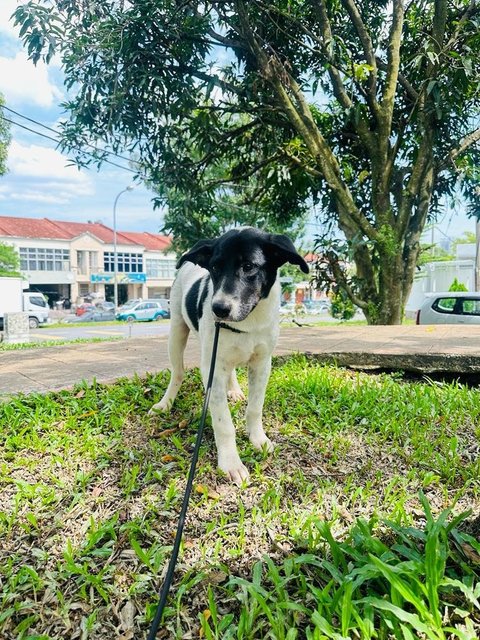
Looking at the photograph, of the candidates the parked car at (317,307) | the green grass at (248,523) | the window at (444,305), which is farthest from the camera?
the parked car at (317,307)

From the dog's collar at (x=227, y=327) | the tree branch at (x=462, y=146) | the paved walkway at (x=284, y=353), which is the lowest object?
the paved walkway at (x=284, y=353)

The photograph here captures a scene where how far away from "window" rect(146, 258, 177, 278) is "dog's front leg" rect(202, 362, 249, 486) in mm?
50065

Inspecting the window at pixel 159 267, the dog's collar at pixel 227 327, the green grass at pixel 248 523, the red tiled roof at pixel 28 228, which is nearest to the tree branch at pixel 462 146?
the green grass at pixel 248 523

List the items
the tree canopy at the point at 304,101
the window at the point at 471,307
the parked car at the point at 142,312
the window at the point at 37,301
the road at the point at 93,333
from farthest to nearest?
the parked car at the point at 142,312 < the window at the point at 37,301 < the road at the point at 93,333 < the window at the point at 471,307 < the tree canopy at the point at 304,101

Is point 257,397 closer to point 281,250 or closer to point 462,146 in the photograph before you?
point 281,250

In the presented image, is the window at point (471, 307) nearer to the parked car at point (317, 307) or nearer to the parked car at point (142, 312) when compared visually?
the parked car at point (142, 312)

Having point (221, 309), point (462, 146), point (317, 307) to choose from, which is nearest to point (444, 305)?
point (462, 146)

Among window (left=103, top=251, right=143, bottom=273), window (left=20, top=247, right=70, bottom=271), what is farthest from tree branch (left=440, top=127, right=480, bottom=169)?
window (left=103, top=251, right=143, bottom=273)

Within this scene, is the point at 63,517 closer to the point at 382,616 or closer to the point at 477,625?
the point at 382,616

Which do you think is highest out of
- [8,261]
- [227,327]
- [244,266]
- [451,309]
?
A: [8,261]

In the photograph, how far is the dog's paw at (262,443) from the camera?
266 centimetres

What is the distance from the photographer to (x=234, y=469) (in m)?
2.38

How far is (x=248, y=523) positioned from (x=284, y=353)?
9.20ft

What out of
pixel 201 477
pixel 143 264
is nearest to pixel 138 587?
pixel 201 477
